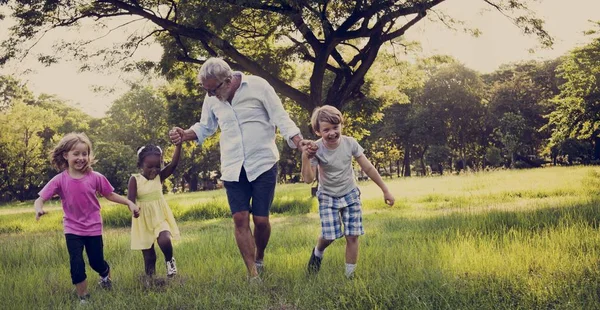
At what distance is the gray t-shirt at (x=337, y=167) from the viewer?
15.6 feet

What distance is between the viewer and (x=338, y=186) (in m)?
4.81

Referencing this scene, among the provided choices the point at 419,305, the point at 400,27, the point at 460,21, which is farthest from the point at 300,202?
the point at 419,305

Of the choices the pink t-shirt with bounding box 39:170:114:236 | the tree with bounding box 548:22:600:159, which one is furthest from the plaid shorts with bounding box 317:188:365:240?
the tree with bounding box 548:22:600:159

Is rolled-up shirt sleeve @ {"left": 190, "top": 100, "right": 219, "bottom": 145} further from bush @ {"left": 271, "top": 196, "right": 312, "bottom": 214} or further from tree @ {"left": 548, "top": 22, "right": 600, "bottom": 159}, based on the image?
tree @ {"left": 548, "top": 22, "right": 600, "bottom": 159}

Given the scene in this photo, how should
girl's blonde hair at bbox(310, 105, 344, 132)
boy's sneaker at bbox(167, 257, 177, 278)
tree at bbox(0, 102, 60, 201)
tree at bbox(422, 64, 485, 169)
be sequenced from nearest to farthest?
girl's blonde hair at bbox(310, 105, 344, 132), boy's sneaker at bbox(167, 257, 177, 278), tree at bbox(0, 102, 60, 201), tree at bbox(422, 64, 485, 169)

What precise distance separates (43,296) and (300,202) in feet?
36.5

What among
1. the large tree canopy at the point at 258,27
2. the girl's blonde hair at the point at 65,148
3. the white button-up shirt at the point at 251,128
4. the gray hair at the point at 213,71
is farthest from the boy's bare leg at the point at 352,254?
the large tree canopy at the point at 258,27

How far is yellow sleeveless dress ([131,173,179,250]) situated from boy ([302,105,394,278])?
5.47 ft

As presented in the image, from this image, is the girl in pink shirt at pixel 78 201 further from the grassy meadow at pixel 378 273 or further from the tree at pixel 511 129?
the tree at pixel 511 129

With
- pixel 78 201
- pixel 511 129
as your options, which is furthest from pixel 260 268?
pixel 511 129

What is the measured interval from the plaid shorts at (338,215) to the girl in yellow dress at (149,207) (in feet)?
5.37

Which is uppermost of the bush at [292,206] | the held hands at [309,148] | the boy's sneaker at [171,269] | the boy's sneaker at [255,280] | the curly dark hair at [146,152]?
the curly dark hair at [146,152]

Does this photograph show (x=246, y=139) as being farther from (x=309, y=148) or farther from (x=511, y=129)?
(x=511, y=129)

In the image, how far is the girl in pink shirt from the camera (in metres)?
4.53
